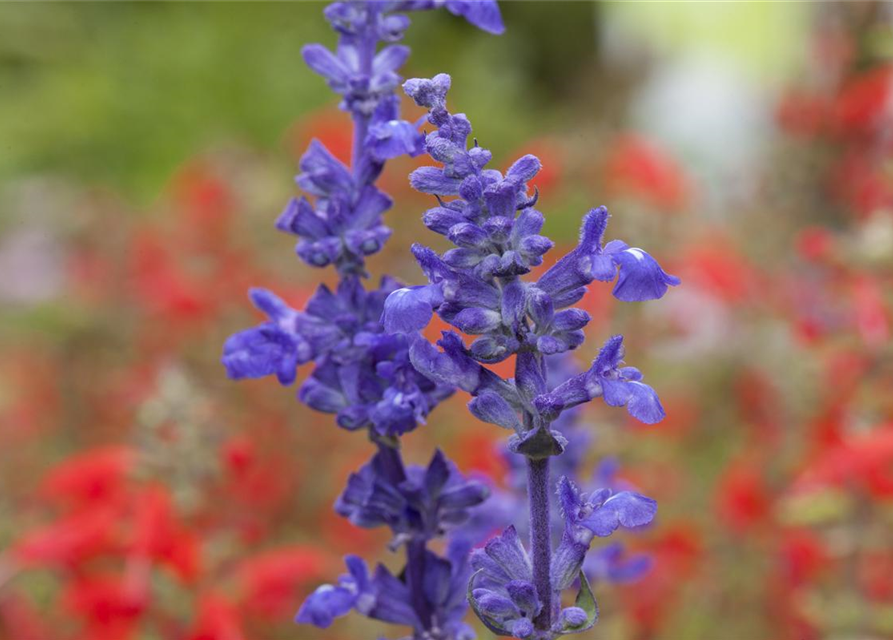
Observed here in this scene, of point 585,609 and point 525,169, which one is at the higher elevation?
point 525,169

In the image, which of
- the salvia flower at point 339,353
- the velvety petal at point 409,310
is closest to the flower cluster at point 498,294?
the velvety petal at point 409,310

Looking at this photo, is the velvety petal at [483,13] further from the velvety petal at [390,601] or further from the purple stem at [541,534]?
the velvety petal at [390,601]

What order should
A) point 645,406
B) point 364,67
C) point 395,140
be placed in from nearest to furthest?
1. point 645,406
2. point 395,140
3. point 364,67

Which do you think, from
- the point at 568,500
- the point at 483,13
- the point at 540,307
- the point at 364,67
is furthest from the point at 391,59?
the point at 568,500

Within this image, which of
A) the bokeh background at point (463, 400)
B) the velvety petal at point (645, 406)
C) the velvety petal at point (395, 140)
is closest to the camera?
the velvety petal at point (645, 406)

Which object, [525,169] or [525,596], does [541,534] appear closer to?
[525,596]

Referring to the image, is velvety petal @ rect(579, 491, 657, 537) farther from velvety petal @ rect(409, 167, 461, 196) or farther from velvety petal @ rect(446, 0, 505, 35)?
velvety petal @ rect(446, 0, 505, 35)

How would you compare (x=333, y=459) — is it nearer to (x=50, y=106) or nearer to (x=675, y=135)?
(x=50, y=106)

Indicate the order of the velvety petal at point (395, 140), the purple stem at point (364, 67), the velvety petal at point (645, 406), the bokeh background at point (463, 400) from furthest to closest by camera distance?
the bokeh background at point (463, 400) < the purple stem at point (364, 67) < the velvety petal at point (395, 140) < the velvety petal at point (645, 406)
